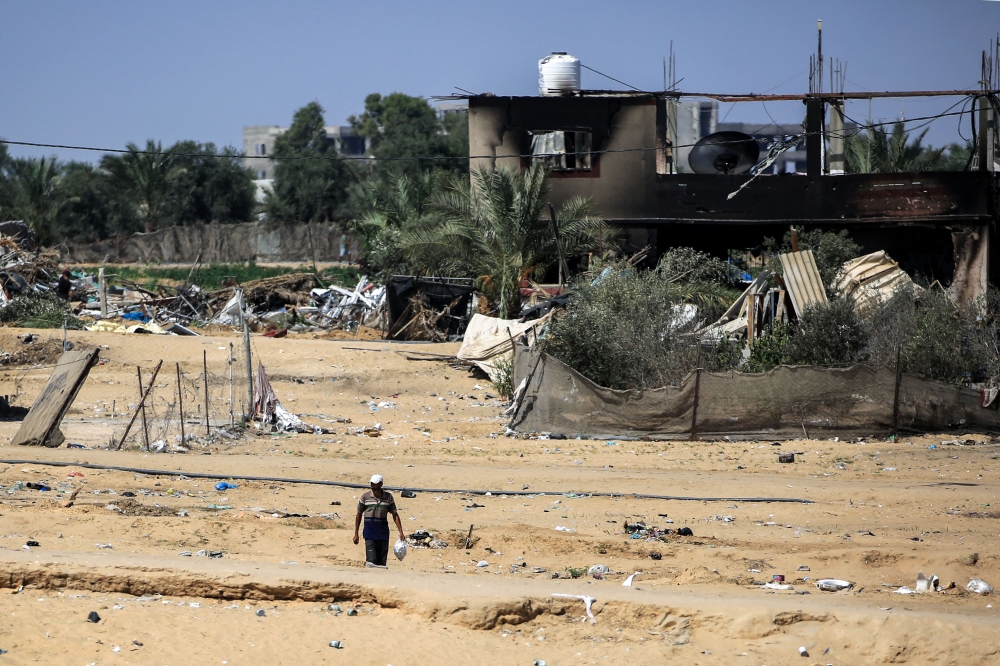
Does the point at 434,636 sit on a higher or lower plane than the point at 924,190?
lower

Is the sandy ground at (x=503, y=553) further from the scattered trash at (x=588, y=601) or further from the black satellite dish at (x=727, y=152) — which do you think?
the black satellite dish at (x=727, y=152)

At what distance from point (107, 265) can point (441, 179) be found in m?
20.8

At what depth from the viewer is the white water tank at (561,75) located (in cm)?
2670

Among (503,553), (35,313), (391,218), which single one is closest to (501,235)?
(391,218)

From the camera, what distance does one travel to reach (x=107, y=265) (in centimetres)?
4512

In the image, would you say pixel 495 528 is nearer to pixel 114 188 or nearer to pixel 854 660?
pixel 854 660

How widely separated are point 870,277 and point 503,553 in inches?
556

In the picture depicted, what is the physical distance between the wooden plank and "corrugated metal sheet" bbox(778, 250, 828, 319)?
11.5m

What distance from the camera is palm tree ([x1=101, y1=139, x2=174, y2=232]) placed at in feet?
171

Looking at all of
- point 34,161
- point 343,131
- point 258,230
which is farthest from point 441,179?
point 343,131

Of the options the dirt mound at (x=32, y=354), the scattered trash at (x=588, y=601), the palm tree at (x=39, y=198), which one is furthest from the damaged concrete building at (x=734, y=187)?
the palm tree at (x=39, y=198)

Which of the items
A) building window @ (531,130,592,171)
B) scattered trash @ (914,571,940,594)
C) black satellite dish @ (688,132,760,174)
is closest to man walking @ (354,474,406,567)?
scattered trash @ (914,571,940,594)

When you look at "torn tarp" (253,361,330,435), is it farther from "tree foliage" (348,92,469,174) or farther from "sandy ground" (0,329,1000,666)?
"tree foliage" (348,92,469,174)

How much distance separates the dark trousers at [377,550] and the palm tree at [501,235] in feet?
45.1
